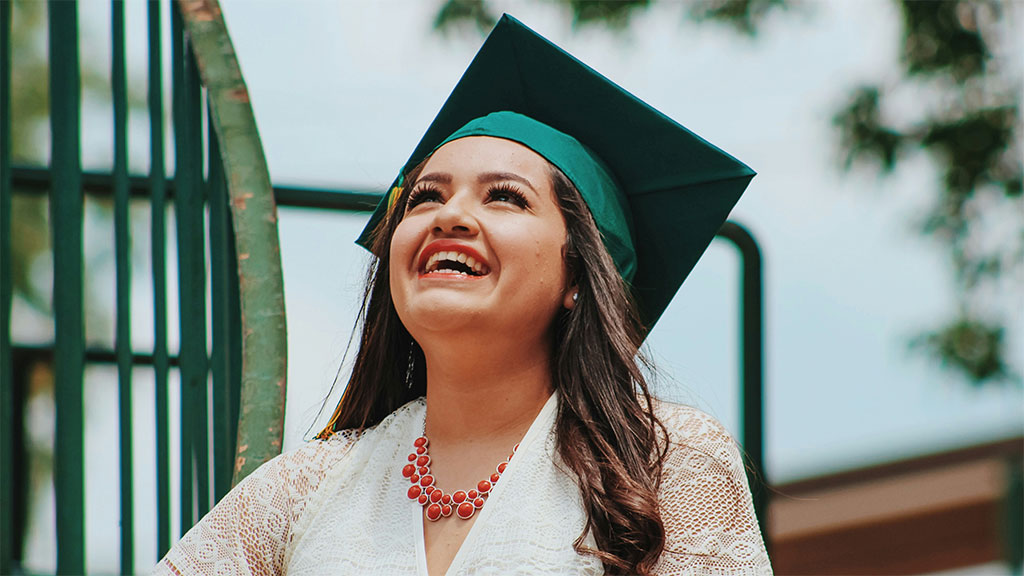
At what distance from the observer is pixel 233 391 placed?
9.12 feet

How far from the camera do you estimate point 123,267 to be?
2674 millimetres

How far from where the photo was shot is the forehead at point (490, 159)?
8.16ft

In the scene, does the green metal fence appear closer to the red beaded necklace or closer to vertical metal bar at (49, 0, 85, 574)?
vertical metal bar at (49, 0, 85, 574)

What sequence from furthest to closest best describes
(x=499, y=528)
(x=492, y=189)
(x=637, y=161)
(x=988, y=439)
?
(x=988, y=439) → (x=637, y=161) → (x=492, y=189) → (x=499, y=528)

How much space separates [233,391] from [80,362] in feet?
0.92

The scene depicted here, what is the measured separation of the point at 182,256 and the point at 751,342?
120 centimetres

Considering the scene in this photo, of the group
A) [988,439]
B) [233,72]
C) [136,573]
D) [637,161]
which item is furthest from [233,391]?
[988,439]

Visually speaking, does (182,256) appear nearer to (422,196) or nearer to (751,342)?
(422,196)

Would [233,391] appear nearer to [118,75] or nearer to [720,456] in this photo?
[118,75]

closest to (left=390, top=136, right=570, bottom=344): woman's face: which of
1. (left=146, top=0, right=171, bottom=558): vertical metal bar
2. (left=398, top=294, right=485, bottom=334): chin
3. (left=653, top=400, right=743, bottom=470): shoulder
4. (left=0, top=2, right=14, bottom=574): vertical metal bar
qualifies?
(left=398, top=294, right=485, bottom=334): chin

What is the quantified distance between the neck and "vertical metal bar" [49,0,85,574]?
660 mm

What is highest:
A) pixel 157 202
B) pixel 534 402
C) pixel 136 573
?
pixel 157 202

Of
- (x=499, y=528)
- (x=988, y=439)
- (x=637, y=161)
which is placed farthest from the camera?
(x=988, y=439)

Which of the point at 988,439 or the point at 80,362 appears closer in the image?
the point at 80,362
